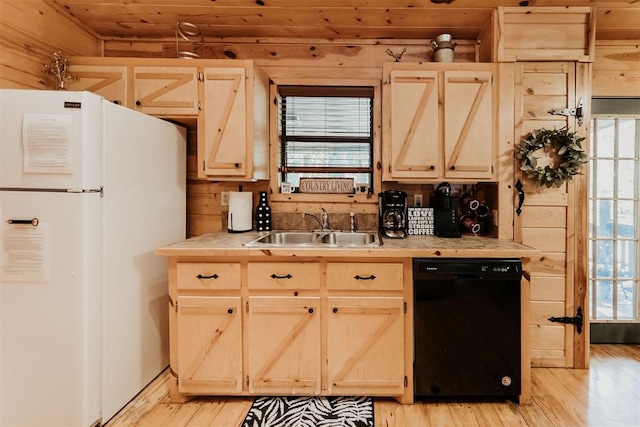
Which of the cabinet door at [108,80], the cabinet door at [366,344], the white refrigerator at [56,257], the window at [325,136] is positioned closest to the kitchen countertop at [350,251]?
the cabinet door at [366,344]

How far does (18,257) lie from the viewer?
1.65 m

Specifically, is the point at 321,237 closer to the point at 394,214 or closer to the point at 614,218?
the point at 394,214

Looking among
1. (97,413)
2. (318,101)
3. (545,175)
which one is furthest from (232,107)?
(545,175)

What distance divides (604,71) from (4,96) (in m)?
4.03

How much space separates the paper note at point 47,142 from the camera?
5.33ft

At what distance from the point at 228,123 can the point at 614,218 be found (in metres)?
3.22

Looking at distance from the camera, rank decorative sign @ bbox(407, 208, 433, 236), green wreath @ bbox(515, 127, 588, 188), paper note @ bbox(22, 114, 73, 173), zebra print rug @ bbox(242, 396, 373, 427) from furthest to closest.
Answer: decorative sign @ bbox(407, 208, 433, 236) < green wreath @ bbox(515, 127, 588, 188) < zebra print rug @ bbox(242, 396, 373, 427) < paper note @ bbox(22, 114, 73, 173)

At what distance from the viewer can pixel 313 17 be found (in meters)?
2.48

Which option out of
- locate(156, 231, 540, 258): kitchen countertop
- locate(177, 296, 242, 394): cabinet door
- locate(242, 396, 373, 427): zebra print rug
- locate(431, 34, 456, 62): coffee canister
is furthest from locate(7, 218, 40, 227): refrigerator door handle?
locate(431, 34, 456, 62): coffee canister

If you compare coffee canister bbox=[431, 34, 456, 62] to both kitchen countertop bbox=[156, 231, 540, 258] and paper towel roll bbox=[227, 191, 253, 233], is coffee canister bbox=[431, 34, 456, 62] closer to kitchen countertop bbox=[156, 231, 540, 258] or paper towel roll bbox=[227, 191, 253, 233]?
kitchen countertop bbox=[156, 231, 540, 258]

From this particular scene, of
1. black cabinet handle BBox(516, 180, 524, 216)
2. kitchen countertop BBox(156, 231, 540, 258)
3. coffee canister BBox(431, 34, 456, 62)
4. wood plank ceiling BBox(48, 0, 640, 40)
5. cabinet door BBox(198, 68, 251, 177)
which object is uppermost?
wood plank ceiling BBox(48, 0, 640, 40)

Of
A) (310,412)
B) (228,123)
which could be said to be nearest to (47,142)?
(228,123)

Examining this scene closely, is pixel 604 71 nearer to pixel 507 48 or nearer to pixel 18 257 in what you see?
pixel 507 48

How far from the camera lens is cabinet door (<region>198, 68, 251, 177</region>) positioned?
92.3 inches
